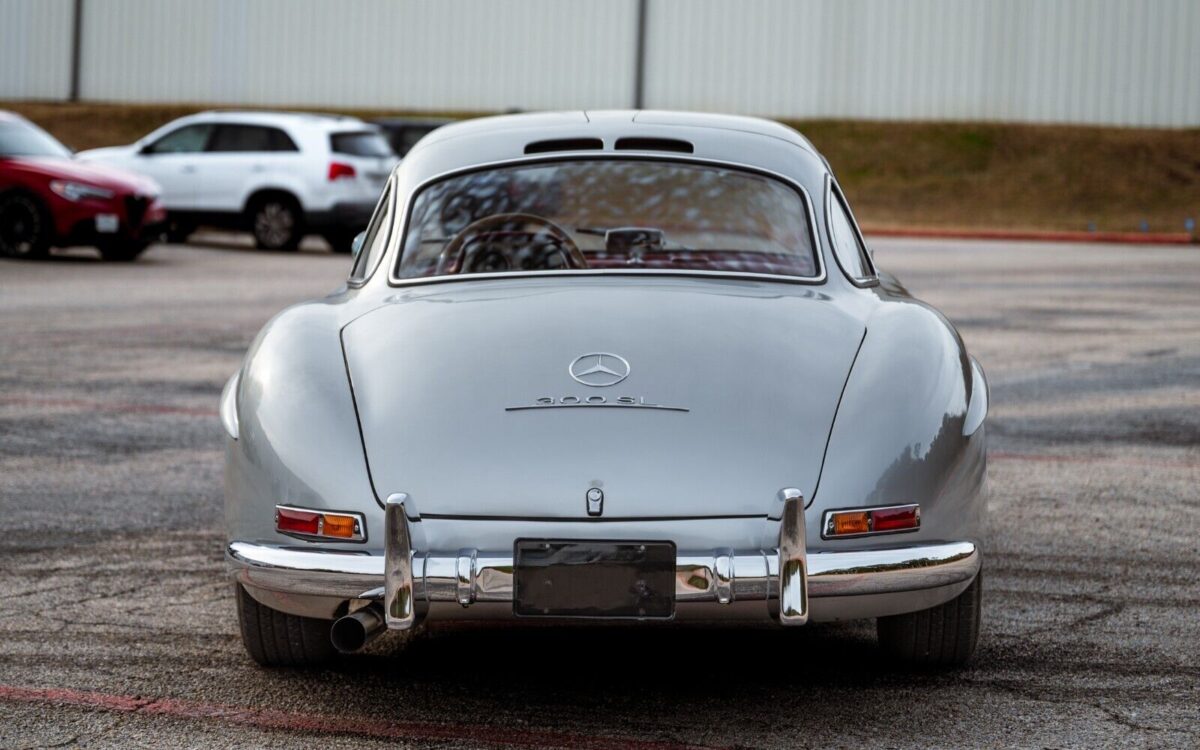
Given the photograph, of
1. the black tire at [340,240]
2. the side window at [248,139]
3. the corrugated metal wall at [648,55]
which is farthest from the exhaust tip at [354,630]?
the corrugated metal wall at [648,55]

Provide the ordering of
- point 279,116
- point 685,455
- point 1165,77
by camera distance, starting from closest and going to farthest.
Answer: point 685,455
point 279,116
point 1165,77

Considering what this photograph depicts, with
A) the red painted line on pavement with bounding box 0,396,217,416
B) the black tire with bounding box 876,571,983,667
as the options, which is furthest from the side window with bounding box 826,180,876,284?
the red painted line on pavement with bounding box 0,396,217,416

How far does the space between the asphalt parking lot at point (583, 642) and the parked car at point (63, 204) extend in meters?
8.59

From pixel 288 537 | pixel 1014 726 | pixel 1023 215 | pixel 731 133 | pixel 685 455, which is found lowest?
pixel 1023 215

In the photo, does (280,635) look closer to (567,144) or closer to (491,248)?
(491,248)

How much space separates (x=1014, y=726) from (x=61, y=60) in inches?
1481

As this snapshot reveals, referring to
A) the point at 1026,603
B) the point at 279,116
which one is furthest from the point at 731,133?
the point at 279,116

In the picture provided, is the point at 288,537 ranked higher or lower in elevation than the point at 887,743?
higher

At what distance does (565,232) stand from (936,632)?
1.80 meters

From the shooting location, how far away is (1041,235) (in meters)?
27.2

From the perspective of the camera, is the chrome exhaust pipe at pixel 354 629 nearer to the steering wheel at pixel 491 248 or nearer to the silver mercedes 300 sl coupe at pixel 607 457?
the silver mercedes 300 sl coupe at pixel 607 457

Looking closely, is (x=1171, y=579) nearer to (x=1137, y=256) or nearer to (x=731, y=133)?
(x=731, y=133)

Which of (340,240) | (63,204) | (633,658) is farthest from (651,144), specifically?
(340,240)

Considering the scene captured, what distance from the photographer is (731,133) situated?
5352mm
